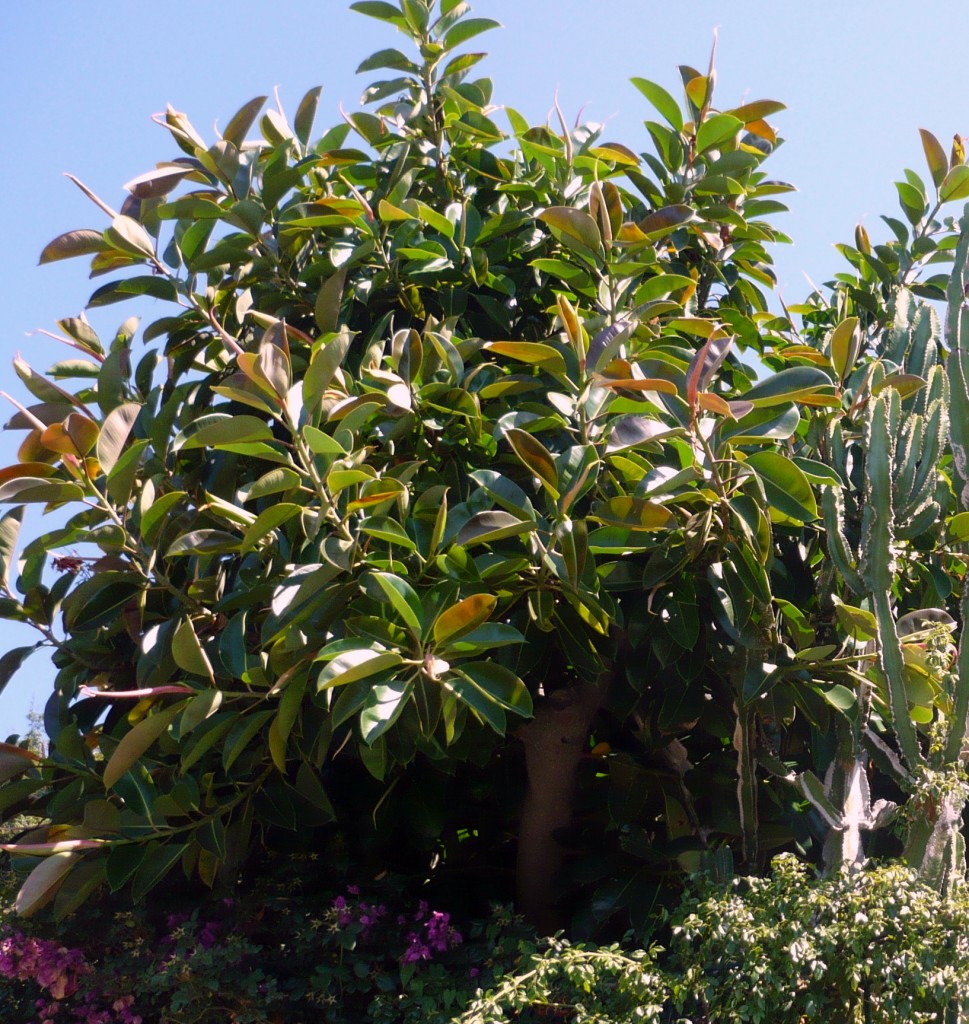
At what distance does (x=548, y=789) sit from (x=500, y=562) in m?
1.39

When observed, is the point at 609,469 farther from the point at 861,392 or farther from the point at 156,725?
the point at 156,725

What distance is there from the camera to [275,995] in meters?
3.05

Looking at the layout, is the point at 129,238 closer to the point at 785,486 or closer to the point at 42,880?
the point at 42,880

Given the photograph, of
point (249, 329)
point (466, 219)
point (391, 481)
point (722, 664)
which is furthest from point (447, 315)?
point (722, 664)

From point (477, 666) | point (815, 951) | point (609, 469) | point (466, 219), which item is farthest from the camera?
point (466, 219)

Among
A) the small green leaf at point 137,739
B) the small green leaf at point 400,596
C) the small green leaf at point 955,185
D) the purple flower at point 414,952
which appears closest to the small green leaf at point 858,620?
the small green leaf at point 400,596

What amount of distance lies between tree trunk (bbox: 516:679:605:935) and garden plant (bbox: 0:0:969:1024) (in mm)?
13

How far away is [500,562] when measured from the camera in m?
2.65

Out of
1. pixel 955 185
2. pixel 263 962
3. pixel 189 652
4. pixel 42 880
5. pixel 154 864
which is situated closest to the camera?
pixel 189 652

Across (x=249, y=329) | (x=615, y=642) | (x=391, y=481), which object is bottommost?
(x=615, y=642)

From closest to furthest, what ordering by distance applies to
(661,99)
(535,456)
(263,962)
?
1. (535,456)
2. (263,962)
3. (661,99)

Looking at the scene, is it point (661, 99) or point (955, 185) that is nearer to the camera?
point (661, 99)

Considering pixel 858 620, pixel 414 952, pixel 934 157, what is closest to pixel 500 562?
pixel 858 620

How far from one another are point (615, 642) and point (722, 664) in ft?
1.05
